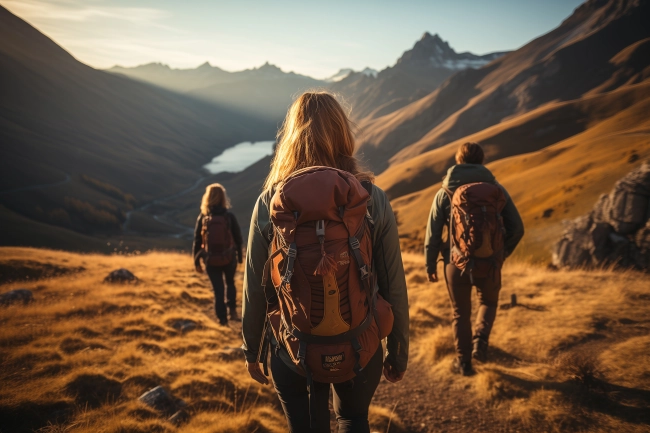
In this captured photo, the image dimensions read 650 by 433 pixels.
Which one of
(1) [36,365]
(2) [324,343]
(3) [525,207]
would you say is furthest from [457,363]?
(3) [525,207]

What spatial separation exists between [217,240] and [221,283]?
3.83 feet

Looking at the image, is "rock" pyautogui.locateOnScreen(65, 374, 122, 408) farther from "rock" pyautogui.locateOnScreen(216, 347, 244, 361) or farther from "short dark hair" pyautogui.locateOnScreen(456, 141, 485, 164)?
"short dark hair" pyautogui.locateOnScreen(456, 141, 485, 164)

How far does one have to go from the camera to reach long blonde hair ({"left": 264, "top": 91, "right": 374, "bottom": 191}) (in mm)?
2357

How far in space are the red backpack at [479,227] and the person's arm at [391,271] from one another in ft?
7.73

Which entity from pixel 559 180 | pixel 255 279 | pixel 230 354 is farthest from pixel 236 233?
pixel 559 180

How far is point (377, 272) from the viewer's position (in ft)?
8.14

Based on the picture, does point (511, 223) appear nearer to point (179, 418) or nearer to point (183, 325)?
point (179, 418)

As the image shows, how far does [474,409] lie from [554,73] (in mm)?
144513

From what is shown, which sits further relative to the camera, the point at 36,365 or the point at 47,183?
the point at 47,183

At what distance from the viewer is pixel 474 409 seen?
4660 mm

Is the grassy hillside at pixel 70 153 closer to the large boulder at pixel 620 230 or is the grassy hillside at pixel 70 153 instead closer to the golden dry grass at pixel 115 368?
the golden dry grass at pixel 115 368

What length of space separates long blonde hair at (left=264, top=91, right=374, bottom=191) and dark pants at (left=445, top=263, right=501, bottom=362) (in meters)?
3.07

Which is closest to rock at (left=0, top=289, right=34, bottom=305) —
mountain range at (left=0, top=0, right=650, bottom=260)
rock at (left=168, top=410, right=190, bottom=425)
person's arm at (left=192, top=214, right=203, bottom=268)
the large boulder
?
person's arm at (left=192, top=214, right=203, bottom=268)

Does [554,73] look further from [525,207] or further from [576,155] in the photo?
[525,207]
